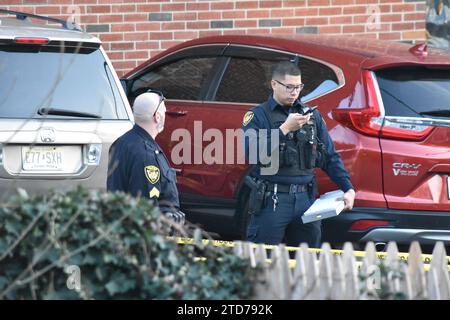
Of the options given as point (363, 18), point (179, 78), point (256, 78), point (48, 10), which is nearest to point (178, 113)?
point (179, 78)

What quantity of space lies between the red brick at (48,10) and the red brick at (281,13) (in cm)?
221

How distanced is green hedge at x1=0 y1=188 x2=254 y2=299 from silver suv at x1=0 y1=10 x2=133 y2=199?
10.4ft

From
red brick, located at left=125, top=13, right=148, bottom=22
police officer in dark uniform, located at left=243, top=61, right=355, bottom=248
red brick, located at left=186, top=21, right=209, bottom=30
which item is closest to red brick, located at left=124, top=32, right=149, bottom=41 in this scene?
red brick, located at left=125, top=13, right=148, bottom=22

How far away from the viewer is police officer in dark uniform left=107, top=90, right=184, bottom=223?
259 inches

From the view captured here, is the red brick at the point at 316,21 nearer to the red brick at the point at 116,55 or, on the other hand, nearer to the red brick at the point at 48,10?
the red brick at the point at 116,55

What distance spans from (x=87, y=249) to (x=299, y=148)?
3240 millimetres

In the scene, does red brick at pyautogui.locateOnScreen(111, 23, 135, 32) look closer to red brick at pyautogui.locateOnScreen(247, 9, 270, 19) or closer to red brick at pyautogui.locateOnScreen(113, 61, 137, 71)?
red brick at pyautogui.locateOnScreen(113, 61, 137, 71)

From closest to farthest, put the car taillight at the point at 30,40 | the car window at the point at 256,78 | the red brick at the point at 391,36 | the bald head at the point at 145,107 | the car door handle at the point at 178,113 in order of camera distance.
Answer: the bald head at the point at 145,107
the car taillight at the point at 30,40
the car window at the point at 256,78
the car door handle at the point at 178,113
the red brick at the point at 391,36

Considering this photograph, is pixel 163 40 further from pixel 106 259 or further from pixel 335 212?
pixel 106 259

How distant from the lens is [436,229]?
7.65 m

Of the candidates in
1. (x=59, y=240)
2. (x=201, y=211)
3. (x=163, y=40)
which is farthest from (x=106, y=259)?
(x=163, y=40)

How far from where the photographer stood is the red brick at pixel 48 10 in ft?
40.7

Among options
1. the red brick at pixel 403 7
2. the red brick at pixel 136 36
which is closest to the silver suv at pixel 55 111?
the red brick at pixel 136 36

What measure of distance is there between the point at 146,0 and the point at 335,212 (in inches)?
226
